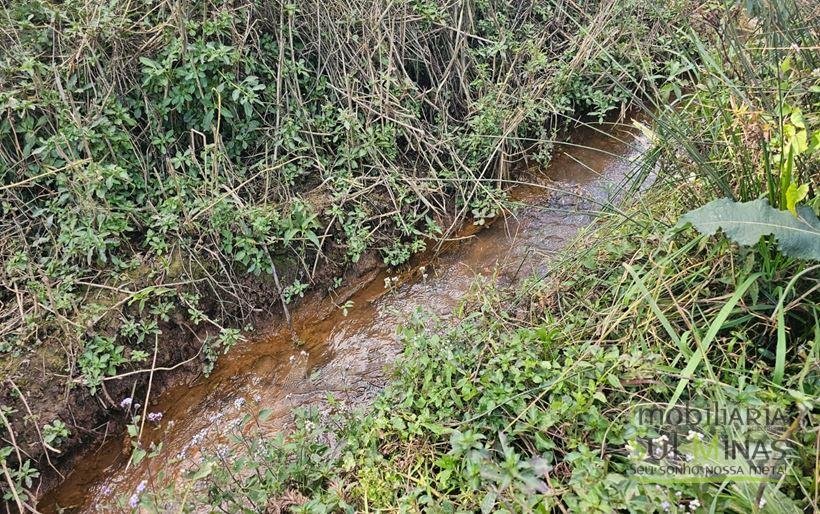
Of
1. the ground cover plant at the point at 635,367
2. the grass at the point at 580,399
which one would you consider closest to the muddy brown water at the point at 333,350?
the ground cover plant at the point at 635,367

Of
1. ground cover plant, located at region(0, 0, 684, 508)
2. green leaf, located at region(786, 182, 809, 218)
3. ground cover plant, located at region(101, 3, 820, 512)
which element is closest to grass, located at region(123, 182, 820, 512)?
ground cover plant, located at region(101, 3, 820, 512)

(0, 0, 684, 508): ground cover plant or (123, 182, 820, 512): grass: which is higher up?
(0, 0, 684, 508): ground cover plant

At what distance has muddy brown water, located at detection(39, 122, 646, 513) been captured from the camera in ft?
8.66

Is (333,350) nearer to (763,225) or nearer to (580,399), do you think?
(580,399)

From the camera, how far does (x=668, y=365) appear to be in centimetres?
192

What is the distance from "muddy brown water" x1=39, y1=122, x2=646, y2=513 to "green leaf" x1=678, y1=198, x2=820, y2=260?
2.85ft

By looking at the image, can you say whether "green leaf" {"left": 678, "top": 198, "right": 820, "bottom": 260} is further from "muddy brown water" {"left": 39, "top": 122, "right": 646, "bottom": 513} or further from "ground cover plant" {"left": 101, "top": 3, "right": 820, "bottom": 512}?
"muddy brown water" {"left": 39, "top": 122, "right": 646, "bottom": 513}

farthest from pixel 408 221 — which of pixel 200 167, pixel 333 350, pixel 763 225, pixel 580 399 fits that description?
pixel 763 225

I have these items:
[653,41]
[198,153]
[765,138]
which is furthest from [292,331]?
[653,41]

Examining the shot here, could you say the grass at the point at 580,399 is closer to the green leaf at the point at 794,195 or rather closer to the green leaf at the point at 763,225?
the green leaf at the point at 763,225

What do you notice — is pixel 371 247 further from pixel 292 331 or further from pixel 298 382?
pixel 298 382

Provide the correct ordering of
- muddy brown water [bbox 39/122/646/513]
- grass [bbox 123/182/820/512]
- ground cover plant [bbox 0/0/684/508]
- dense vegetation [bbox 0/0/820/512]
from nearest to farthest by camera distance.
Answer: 1. grass [bbox 123/182/820/512]
2. dense vegetation [bbox 0/0/820/512]
3. muddy brown water [bbox 39/122/646/513]
4. ground cover plant [bbox 0/0/684/508]

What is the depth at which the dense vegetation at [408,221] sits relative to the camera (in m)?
1.82

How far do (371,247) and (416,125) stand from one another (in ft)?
3.21
